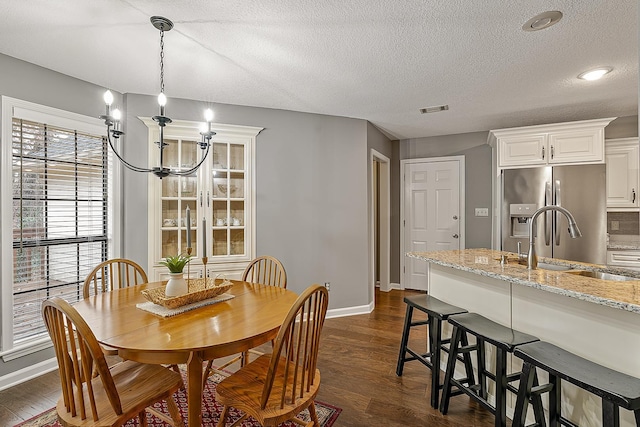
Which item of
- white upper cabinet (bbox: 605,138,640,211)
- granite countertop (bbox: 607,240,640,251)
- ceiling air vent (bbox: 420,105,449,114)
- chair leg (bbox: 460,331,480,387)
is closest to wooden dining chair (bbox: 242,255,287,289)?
chair leg (bbox: 460,331,480,387)

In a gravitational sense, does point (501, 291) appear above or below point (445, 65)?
below

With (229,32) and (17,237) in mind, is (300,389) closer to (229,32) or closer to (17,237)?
(229,32)

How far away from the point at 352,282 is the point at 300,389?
2.59m

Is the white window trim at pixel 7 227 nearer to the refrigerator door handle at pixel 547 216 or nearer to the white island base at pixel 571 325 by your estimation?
the white island base at pixel 571 325

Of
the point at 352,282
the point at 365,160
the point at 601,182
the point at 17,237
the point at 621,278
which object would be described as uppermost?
the point at 365,160

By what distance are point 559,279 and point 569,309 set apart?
18 centimetres

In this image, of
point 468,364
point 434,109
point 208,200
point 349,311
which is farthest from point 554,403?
point 208,200

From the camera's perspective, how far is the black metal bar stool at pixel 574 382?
46.9 inches

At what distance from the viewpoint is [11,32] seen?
2.18 meters

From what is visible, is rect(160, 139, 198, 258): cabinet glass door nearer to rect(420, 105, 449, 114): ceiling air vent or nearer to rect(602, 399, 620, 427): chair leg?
rect(420, 105, 449, 114): ceiling air vent

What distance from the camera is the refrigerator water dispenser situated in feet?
12.5

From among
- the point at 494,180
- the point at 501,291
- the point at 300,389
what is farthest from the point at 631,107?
the point at 300,389

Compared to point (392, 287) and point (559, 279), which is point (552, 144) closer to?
point (559, 279)

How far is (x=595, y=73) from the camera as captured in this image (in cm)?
278
